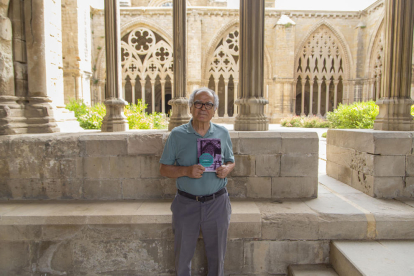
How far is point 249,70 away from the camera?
2.91m

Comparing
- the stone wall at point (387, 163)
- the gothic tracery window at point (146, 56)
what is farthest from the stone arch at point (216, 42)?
the stone wall at point (387, 163)

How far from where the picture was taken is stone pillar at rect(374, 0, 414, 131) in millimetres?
2994

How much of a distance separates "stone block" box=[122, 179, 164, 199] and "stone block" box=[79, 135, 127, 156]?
34cm

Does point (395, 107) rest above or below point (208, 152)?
above

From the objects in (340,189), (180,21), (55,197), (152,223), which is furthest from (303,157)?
(55,197)

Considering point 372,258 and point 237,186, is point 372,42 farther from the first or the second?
point 372,258

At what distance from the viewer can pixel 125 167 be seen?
272 centimetres

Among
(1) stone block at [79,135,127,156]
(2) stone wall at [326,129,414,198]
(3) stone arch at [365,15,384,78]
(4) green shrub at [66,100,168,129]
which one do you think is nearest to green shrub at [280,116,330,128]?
(3) stone arch at [365,15,384,78]

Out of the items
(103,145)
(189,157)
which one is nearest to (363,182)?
(189,157)

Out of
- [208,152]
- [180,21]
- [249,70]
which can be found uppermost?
[180,21]

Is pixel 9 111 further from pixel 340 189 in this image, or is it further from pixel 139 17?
pixel 139 17

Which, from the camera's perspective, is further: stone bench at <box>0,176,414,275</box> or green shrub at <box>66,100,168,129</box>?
green shrub at <box>66,100,168,129</box>

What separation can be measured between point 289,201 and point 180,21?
7.40 ft

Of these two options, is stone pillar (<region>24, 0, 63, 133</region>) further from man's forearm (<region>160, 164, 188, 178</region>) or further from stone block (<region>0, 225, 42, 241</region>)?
man's forearm (<region>160, 164, 188, 178</region>)
